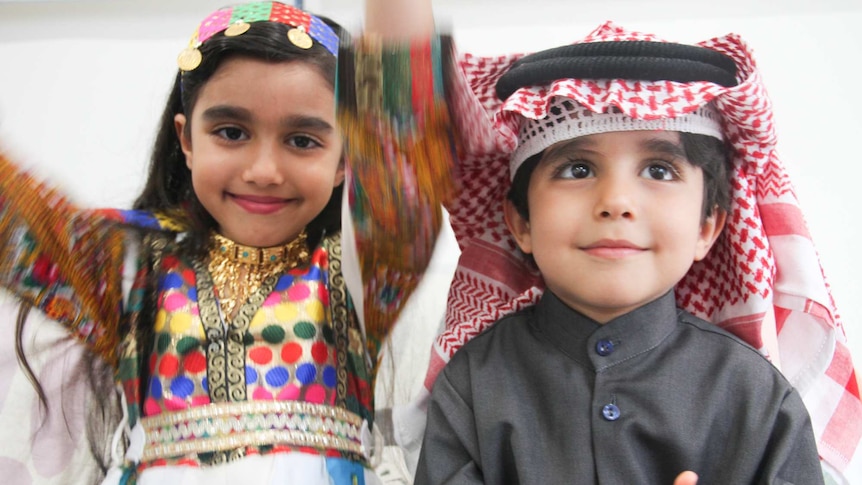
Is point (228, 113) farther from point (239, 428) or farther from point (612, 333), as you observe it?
point (612, 333)

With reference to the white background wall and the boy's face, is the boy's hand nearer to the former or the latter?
the boy's face

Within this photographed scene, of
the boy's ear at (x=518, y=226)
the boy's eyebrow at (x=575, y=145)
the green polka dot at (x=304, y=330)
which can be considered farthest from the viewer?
the green polka dot at (x=304, y=330)

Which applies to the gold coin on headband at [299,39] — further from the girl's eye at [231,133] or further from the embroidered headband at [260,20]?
the girl's eye at [231,133]

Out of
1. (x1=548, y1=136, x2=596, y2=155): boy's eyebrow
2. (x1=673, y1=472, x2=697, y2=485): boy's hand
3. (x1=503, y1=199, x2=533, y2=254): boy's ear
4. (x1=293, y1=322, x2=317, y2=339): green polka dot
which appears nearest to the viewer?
(x1=673, y1=472, x2=697, y2=485): boy's hand

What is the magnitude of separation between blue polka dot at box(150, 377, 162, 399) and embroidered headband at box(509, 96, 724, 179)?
0.61 m

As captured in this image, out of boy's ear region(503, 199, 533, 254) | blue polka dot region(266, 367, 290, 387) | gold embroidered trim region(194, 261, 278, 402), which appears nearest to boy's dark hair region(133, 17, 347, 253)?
gold embroidered trim region(194, 261, 278, 402)

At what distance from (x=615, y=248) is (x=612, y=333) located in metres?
0.11

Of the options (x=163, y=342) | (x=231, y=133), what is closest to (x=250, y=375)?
(x=163, y=342)

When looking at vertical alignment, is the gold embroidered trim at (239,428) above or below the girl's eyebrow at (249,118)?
below

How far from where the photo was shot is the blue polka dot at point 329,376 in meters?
1.17

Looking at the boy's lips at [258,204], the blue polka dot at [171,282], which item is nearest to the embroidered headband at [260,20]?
the boy's lips at [258,204]

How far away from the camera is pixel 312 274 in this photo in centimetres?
121

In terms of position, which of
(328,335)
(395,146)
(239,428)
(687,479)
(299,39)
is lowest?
(687,479)

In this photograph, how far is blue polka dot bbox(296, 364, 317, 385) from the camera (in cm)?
116
